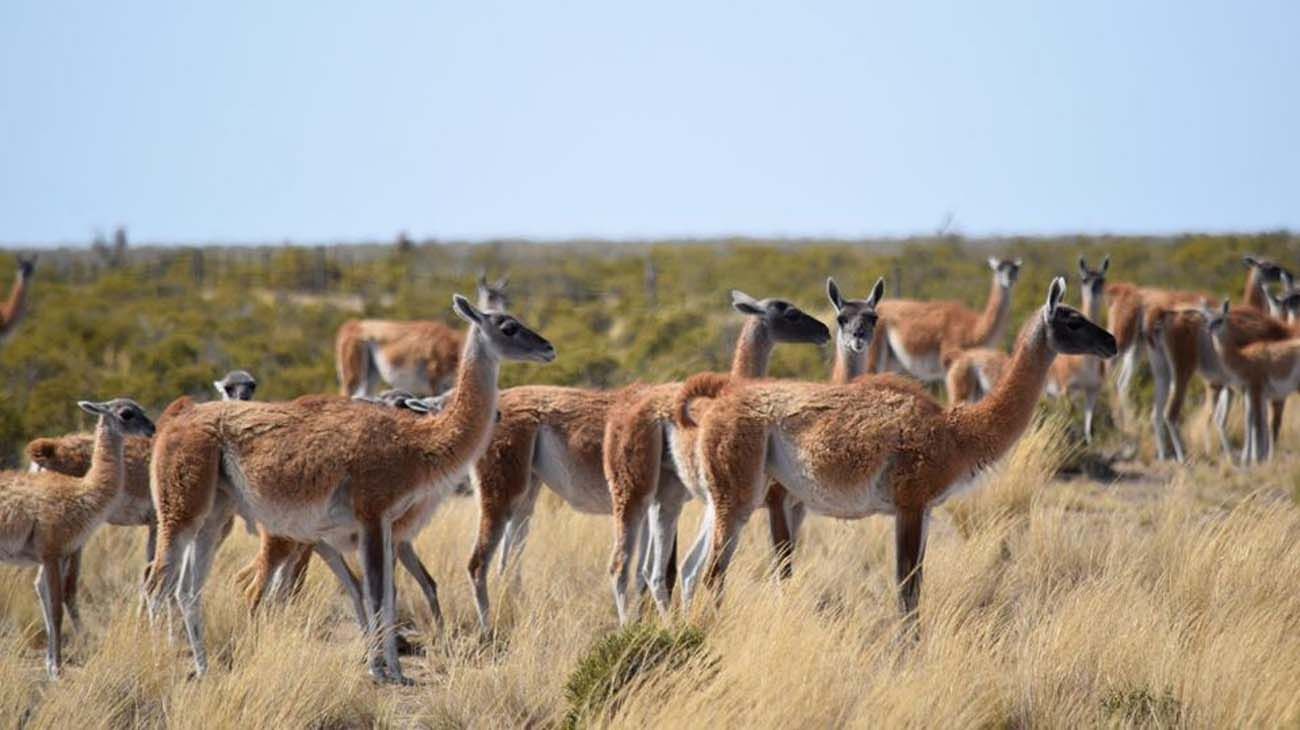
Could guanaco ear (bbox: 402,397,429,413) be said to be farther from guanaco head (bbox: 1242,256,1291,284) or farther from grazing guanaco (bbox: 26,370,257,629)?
guanaco head (bbox: 1242,256,1291,284)

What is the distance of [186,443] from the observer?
338 inches

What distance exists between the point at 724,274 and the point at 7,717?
3870 centimetres

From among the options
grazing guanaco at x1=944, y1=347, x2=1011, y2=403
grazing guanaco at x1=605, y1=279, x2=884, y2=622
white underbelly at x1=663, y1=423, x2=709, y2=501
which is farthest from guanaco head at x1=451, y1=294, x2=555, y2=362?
grazing guanaco at x1=944, y1=347, x2=1011, y2=403

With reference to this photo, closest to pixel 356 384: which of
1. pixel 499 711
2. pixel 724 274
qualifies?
pixel 499 711

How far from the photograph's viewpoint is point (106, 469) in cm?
934

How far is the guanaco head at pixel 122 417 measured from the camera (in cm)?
940

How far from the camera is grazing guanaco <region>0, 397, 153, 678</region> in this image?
8914 millimetres

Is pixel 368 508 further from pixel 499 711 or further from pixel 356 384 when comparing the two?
pixel 356 384

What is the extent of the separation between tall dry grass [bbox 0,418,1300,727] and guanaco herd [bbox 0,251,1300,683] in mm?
322

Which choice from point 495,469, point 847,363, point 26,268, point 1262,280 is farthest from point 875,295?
point 26,268

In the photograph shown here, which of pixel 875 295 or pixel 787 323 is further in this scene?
pixel 875 295

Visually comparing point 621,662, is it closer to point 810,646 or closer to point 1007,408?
point 810,646

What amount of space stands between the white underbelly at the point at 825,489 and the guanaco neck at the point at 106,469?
3.95 m

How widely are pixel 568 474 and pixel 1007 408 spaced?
2787mm
